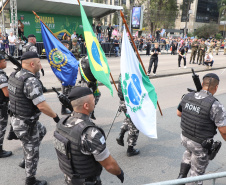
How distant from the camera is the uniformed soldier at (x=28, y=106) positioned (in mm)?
2867

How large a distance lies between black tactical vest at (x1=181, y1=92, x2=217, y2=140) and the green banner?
60.6 ft

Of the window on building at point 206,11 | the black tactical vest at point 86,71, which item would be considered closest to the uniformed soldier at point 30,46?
the black tactical vest at point 86,71

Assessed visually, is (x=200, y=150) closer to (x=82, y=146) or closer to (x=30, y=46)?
(x=82, y=146)

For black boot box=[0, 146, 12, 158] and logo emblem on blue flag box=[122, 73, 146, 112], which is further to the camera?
black boot box=[0, 146, 12, 158]

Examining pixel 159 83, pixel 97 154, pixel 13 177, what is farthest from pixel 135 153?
pixel 159 83

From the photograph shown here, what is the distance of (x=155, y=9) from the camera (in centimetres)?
4222

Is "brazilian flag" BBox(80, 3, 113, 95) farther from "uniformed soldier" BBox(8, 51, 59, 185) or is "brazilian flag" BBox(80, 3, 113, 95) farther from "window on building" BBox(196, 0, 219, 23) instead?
"window on building" BBox(196, 0, 219, 23)

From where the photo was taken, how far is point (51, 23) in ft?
64.9

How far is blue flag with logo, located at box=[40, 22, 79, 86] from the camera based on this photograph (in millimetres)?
5340

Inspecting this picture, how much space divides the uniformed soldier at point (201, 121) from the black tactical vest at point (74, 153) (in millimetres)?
1395

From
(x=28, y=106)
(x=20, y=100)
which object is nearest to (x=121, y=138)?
(x=28, y=106)

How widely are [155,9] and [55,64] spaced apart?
4106cm

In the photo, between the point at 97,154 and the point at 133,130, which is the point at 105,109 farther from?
the point at 97,154

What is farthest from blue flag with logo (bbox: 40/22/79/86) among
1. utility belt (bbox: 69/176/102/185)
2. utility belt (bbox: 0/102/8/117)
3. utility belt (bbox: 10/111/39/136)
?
utility belt (bbox: 69/176/102/185)
